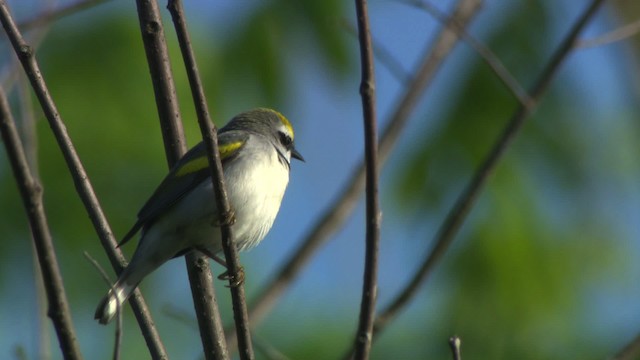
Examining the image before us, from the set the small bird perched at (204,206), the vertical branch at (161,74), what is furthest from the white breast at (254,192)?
the vertical branch at (161,74)

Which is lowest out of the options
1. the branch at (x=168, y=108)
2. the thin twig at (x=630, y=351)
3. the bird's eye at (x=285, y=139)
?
the thin twig at (x=630, y=351)

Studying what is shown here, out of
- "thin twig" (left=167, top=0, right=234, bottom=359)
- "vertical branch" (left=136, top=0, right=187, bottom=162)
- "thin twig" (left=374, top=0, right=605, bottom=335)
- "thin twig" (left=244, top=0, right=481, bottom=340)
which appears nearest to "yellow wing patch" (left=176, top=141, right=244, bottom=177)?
"vertical branch" (left=136, top=0, right=187, bottom=162)

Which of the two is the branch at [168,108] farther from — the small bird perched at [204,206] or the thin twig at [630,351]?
the thin twig at [630,351]

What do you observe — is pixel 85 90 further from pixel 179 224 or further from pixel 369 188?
pixel 369 188

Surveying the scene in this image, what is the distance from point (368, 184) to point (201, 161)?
7.75ft

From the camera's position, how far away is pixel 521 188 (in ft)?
25.2

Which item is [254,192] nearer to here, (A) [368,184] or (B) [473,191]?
(B) [473,191]

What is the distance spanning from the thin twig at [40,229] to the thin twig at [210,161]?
930mm

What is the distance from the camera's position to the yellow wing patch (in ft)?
17.1

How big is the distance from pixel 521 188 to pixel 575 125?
114 cm

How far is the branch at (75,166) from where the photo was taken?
3547 mm

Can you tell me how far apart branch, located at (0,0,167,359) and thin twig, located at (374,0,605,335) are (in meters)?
1.02

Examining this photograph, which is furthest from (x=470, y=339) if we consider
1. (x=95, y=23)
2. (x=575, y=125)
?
(x=95, y=23)

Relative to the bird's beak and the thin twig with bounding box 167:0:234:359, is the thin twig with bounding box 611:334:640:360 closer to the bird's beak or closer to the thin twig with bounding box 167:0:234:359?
the thin twig with bounding box 167:0:234:359
